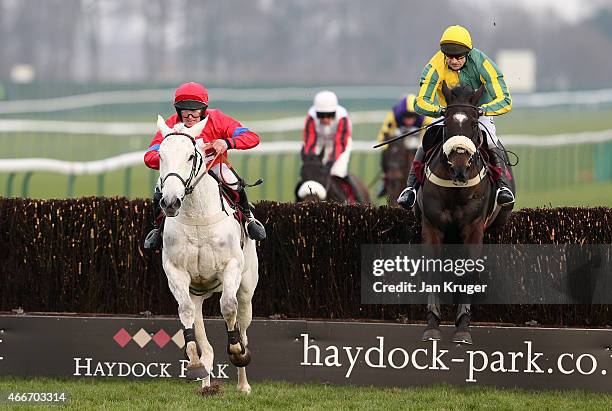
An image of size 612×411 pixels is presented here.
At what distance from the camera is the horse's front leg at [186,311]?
331 inches

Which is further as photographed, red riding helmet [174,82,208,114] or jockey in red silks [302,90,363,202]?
jockey in red silks [302,90,363,202]

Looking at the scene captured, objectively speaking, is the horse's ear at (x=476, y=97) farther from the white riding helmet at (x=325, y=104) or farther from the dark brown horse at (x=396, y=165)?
the dark brown horse at (x=396, y=165)

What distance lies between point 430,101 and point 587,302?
66.6 inches

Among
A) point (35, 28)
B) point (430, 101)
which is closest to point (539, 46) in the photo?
point (35, 28)

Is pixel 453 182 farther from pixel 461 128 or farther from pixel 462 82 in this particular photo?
pixel 462 82

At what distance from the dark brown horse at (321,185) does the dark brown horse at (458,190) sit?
9.14ft

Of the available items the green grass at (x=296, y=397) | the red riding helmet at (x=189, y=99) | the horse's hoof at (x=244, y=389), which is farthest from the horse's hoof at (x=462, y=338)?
the red riding helmet at (x=189, y=99)

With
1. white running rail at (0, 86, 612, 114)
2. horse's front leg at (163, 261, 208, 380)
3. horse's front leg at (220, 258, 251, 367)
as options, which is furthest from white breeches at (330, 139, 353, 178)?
white running rail at (0, 86, 612, 114)

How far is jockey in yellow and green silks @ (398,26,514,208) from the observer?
30.9 feet

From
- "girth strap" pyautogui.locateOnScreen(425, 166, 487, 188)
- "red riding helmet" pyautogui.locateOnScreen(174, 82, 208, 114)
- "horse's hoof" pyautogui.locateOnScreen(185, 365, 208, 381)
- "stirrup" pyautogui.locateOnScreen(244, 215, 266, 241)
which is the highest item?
"red riding helmet" pyautogui.locateOnScreen(174, 82, 208, 114)

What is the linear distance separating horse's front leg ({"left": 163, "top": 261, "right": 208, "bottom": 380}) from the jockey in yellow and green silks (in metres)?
1.76

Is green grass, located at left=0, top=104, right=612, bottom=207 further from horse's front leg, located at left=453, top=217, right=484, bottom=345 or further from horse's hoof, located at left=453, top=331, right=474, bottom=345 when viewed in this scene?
horse's hoof, located at left=453, top=331, right=474, bottom=345

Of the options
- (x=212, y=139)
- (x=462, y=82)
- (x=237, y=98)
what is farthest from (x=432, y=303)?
(x=237, y=98)

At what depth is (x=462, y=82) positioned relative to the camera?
31.6 ft
